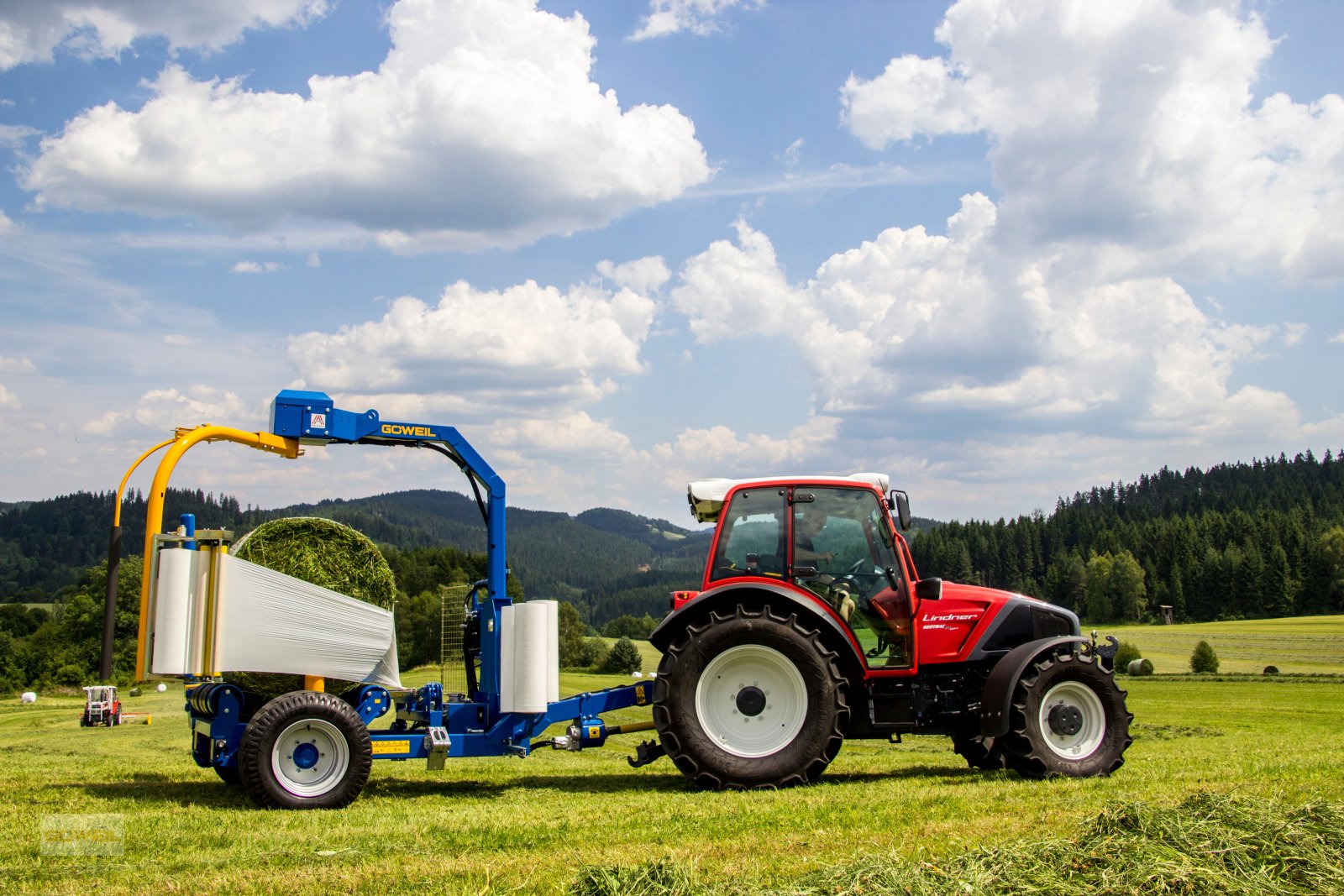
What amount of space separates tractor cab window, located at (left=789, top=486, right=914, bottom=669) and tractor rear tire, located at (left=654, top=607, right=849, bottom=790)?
0.42 metres

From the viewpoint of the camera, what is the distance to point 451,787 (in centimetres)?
856

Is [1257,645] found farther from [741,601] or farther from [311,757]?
[311,757]

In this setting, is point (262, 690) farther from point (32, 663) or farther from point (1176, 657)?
point (32, 663)

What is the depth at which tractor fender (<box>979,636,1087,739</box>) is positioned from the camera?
7711 mm

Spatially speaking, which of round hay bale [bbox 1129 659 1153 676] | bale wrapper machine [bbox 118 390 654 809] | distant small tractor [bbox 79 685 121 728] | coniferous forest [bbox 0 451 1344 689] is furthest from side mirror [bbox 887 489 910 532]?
coniferous forest [bbox 0 451 1344 689]

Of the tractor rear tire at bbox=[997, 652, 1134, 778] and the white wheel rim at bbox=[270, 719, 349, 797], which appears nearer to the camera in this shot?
the white wheel rim at bbox=[270, 719, 349, 797]

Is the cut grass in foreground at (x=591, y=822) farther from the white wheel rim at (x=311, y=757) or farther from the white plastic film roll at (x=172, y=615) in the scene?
the white plastic film roll at (x=172, y=615)

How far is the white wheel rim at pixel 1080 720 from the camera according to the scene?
7949 mm

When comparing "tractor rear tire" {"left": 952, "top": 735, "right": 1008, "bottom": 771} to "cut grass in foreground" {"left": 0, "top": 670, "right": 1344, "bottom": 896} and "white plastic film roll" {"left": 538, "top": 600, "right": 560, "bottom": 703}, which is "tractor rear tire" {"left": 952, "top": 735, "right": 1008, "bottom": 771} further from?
"white plastic film roll" {"left": 538, "top": 600, "right": 560, "bottom": 703}

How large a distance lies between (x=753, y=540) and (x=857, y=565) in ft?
2.83

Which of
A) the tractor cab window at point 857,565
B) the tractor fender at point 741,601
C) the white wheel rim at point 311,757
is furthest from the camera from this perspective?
the tractor cab window at point 857,565

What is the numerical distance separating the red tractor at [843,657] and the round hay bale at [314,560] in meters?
2.37

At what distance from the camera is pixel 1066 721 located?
26.3ft

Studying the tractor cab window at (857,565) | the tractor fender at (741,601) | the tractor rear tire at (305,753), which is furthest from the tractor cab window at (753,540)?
the tractor rear tire at (305,753)
